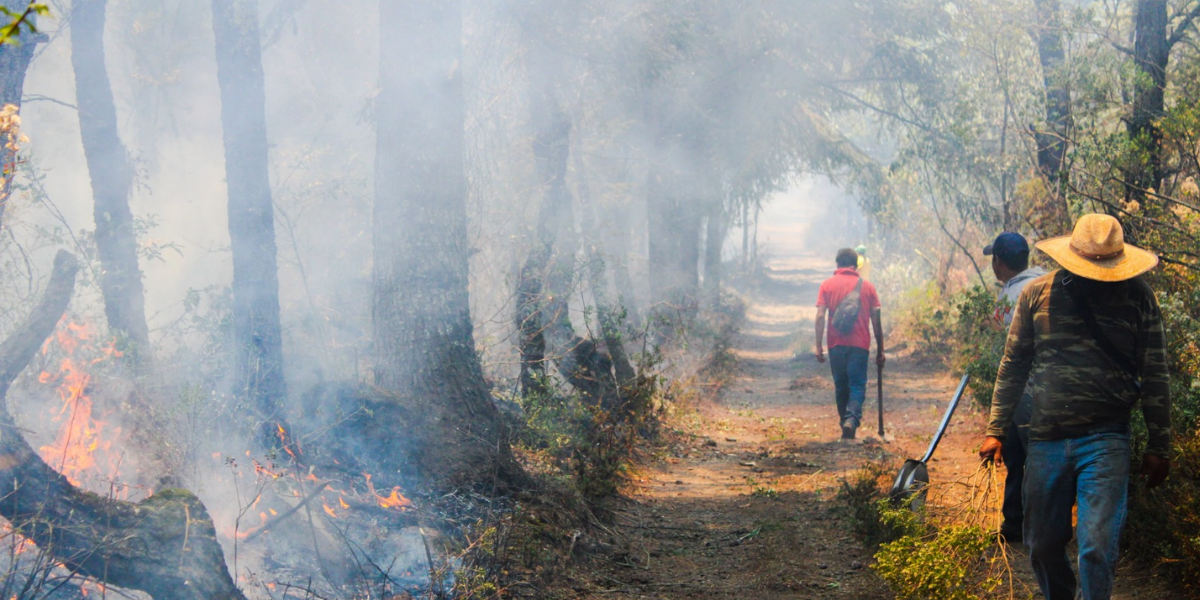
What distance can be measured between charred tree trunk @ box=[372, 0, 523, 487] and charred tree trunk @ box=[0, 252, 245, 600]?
2555mm

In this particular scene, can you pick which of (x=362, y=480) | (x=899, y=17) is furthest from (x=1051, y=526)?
(x=899, y=17)

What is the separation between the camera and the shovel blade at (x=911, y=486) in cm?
545

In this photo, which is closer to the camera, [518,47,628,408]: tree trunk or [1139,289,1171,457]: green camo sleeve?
[1139,289,1171,457]: green camo sleeve

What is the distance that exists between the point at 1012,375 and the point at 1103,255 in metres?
0.66

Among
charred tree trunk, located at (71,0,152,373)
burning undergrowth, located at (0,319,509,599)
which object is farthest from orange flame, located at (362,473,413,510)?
charred tree trunk, located at (71,0,152,373)

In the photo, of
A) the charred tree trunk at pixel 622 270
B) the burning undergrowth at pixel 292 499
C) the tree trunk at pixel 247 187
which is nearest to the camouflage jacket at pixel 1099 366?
the burning undergrowth at pixel 292 499

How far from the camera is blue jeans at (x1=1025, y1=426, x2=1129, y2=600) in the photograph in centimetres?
342

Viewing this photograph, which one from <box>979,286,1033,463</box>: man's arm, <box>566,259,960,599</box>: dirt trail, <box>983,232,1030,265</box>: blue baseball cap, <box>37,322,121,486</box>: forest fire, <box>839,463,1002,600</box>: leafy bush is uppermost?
<box>983,232,1030,265</box>: blue baseball cap

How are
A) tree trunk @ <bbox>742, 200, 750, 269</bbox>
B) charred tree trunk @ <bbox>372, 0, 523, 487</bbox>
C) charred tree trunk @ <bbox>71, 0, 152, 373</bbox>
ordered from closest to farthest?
1. charred tree trunk @ <bbox>372, 0, 523, 487</bbox>
2. charred tree trunk @ <bbox>71, 0, 152, 373</bbox>
3. tree trunk @ <bbox>742, 200, 750, 269</bbox>

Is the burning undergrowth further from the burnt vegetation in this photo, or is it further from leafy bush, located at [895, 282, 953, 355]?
leafy bush, located at [895, 282, 953, 355]

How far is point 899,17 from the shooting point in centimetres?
1398

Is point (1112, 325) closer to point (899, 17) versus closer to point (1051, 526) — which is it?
point (1051, 526)

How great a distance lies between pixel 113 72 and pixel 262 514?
20241 mm

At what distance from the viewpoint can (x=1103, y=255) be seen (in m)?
3.58
